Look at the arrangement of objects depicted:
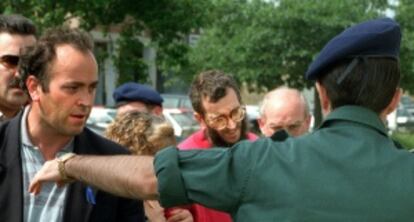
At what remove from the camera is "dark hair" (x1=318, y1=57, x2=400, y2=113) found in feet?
8.61

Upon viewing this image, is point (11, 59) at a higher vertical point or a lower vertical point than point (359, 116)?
lower

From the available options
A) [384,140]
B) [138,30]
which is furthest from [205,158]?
[138,30]

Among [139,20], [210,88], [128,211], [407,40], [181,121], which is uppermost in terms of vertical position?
[210,88]

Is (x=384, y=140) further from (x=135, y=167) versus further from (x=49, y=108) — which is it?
(x=49, y=108)

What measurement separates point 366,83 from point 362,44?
120mm

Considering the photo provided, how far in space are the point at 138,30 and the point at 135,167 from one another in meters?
14.2

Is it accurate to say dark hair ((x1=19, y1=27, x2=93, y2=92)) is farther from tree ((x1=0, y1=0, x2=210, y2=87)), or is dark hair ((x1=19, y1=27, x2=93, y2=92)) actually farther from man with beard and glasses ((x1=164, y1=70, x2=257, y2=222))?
tree ((x1=0, y1=0, x2=210, y2=87))

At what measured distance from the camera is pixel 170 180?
261 centimetres

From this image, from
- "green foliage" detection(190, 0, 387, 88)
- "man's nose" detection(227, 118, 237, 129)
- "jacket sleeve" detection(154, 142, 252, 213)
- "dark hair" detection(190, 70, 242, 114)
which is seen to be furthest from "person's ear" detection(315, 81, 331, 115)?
"green foliage" detection(190, 0, 387, 88)

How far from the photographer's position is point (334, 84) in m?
2.66

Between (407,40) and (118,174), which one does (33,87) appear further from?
(407,40)

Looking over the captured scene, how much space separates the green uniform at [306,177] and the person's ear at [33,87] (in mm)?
1227

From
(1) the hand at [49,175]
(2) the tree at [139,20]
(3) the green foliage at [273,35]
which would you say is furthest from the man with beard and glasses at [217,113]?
(3) the green foliage at [273,35]

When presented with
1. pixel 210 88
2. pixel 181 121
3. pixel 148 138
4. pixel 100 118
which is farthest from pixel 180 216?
pixel 181 121
